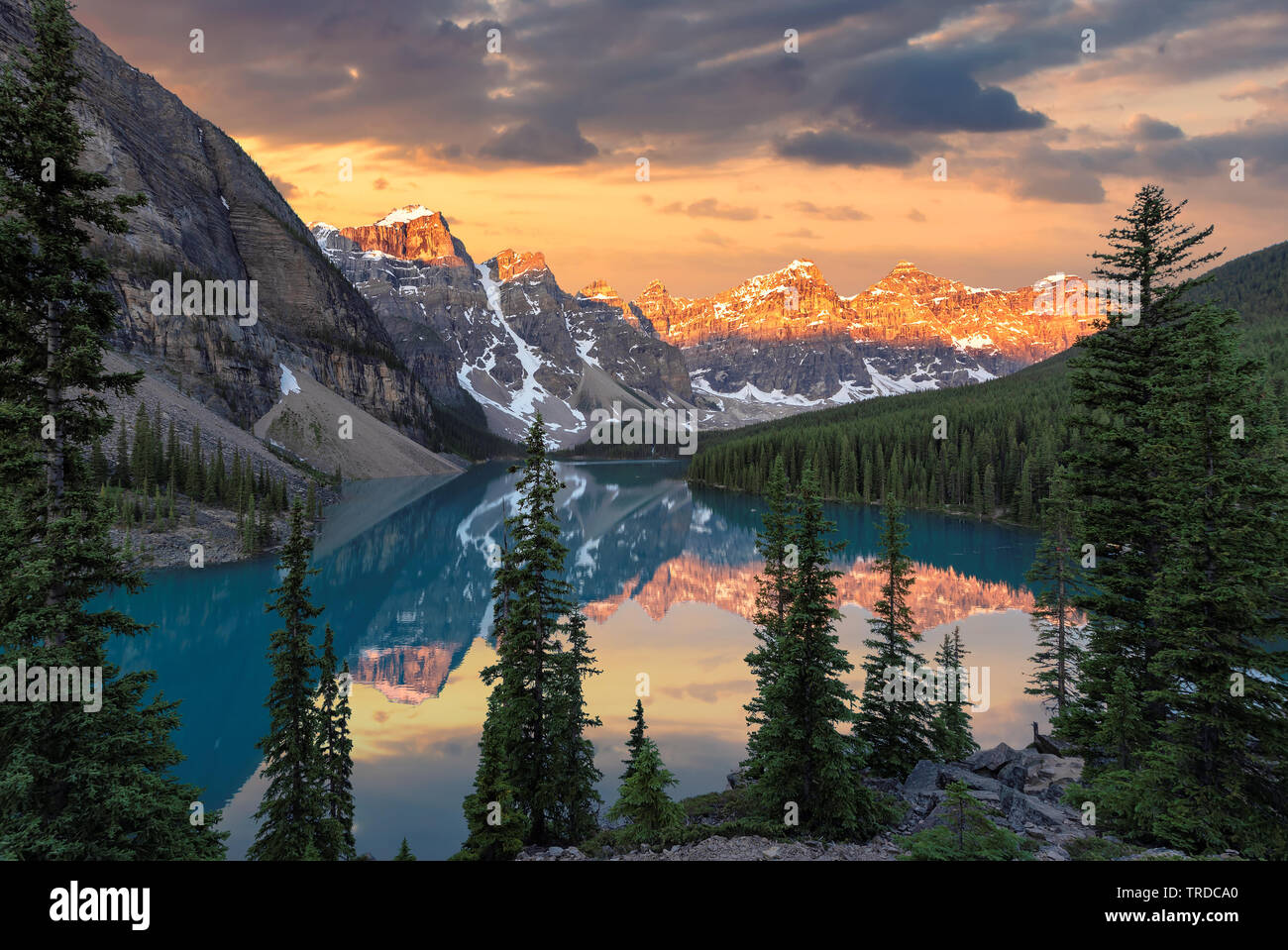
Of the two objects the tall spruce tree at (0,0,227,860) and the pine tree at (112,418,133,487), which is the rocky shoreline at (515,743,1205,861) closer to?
the tall spruce tree at (0,0,227,860)

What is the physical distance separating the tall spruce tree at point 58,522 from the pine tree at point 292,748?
6305 millimetres

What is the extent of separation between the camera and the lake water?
28.1m

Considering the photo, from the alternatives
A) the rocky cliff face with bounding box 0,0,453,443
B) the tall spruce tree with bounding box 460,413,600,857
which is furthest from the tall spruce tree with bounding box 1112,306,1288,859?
the rocky cliff face with bounding box 0,0,453,443

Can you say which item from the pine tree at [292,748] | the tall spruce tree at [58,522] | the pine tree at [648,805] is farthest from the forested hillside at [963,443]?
the tall spruce tree at [58,522]

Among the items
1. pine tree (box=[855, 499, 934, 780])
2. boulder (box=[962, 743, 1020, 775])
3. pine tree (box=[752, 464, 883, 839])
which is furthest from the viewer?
pine tree (box=[855, 499, 934, 780])

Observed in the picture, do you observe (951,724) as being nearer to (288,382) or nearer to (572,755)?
(572,755)

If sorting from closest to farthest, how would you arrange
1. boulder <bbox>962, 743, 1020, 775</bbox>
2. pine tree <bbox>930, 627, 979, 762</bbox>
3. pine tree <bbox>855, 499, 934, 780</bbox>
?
1. boulder <bbox>962, 743, 1020, 775</bbox>
2. pine tree <bbox>855, 499, 934, 780</bbox>
3. pine tree <bbox>930, 627, 979, 762</bbox>

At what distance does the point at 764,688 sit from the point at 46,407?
18.3 m

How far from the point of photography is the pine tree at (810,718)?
18.4 metres

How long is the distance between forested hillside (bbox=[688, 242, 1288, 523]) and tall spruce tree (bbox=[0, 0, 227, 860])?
322 feet

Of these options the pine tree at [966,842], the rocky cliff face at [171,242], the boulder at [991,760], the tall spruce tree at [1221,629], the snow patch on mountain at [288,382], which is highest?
the rocky cliff face at [171,242]

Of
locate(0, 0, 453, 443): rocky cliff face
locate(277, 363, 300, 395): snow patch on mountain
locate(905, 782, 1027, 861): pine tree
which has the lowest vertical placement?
locate(905, 782, 1027, 861): pine tree

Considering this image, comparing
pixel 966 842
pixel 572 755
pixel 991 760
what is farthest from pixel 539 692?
pixel 991 760

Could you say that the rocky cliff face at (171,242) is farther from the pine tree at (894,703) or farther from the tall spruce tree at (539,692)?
the pine tree at (894,703)
